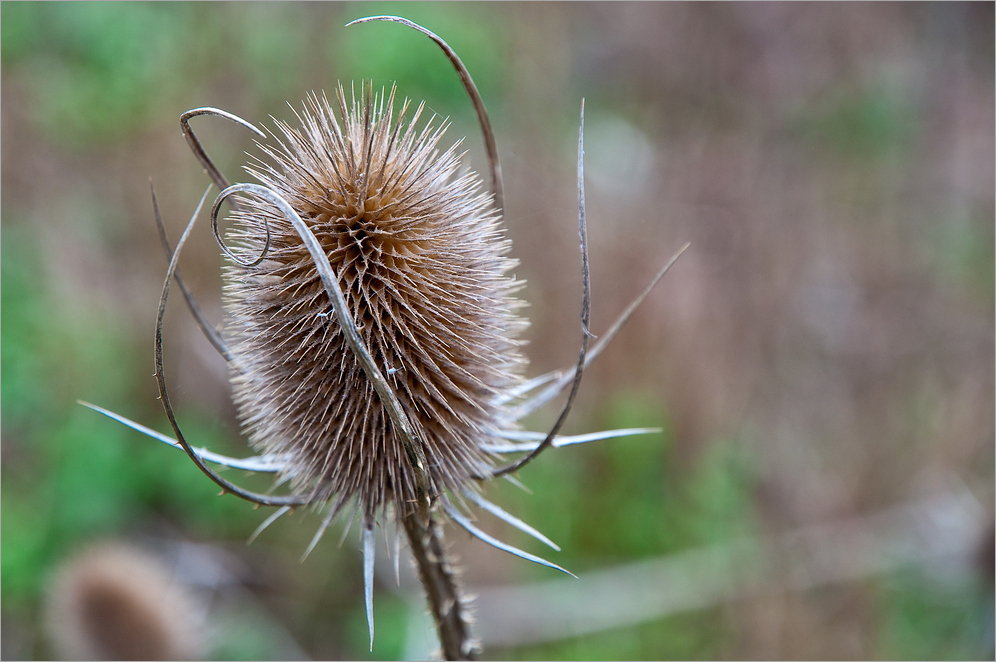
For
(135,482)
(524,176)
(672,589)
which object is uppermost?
(524,176)

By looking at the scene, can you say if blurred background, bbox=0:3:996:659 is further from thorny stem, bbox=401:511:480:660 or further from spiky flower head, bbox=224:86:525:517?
spiky flower head, bbox=224:86:525:517

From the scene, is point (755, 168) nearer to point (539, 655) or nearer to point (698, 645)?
point (698, 645)

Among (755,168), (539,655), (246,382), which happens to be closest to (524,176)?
(755,168)

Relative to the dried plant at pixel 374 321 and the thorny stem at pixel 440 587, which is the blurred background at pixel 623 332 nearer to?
the thorny stem at pixel 440 587

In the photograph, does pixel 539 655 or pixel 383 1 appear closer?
pixel 539 655

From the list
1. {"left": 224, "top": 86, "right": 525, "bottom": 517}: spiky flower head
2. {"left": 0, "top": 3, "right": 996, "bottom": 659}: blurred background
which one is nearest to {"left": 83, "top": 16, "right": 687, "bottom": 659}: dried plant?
{"left": 224, "top": 86, "right": 525, "bottom": 517}: spiky flower head

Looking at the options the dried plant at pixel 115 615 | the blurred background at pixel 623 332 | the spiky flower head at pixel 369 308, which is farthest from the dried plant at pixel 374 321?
the dried plant at pixel 115 615

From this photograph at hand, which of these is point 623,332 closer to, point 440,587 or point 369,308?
point 440,587
